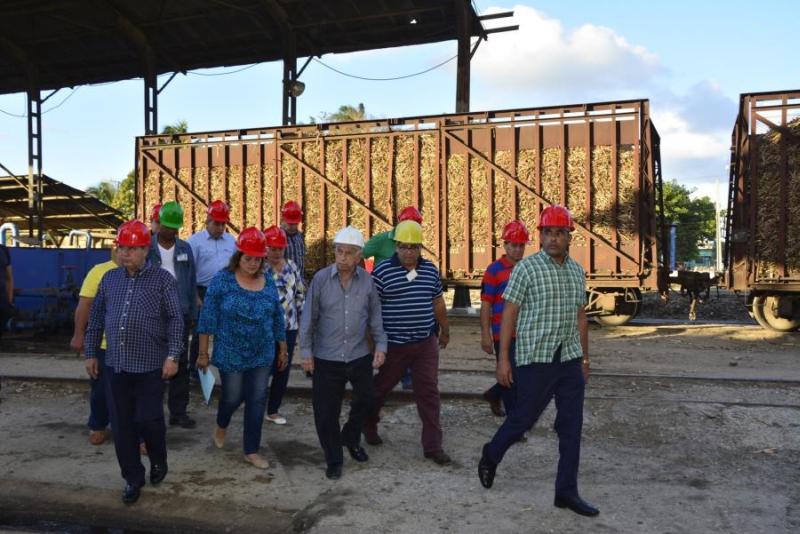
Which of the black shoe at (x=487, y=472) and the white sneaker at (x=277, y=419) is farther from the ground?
the black shoe at (x=487, y=472)

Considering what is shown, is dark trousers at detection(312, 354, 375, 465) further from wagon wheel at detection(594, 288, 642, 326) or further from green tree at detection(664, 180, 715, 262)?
green tree at detection(664, 180, 715, 262)

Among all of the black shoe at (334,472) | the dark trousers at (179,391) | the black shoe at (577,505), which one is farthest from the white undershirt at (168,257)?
the black shoe at (577,505)

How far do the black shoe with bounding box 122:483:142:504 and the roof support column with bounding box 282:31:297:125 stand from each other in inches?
652

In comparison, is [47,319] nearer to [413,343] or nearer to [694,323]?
[413,343]

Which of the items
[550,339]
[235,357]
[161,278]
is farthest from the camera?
[235,357]

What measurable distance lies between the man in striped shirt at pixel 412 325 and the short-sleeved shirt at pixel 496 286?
666 mm

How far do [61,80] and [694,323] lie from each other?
2163cm

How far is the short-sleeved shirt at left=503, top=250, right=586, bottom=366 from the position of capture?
3861mm

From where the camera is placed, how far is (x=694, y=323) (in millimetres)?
14172

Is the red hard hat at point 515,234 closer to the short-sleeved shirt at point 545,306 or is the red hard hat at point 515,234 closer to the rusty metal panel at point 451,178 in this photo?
the short-sleeved shirt at point 545,306

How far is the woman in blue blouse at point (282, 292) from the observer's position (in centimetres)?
540

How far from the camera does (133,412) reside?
164 inches

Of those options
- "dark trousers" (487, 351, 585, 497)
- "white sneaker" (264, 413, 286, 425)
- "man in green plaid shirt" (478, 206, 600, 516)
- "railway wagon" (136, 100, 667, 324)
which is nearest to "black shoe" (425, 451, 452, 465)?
"man in green plaid shirt" (478, 206, 600, 516)

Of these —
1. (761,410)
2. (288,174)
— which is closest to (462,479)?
(761,410)
